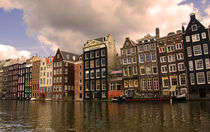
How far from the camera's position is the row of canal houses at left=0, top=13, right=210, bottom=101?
5625 centimetres

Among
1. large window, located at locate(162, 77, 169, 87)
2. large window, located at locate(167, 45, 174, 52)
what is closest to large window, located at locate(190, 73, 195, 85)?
large window, located at locate(162, 77, 169, 87)

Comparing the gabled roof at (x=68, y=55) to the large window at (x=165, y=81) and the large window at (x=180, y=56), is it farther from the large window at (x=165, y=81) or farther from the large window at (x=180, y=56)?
the large window at (x=180, y=56)

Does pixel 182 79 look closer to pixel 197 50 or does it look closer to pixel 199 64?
pixel 199 64

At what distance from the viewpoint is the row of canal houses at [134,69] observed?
5625 cm

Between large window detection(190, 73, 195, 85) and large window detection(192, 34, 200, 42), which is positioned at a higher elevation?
large window detection(192, 34, 200, 42)

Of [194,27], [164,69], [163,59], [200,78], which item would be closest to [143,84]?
[164,69]

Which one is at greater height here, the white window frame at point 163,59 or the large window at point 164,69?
the white window frame at point 163,59

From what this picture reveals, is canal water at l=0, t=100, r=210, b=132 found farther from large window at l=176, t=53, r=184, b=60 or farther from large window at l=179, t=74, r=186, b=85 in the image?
large window at l=176, t=53, r=184, b=60

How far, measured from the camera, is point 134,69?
69.1 metres

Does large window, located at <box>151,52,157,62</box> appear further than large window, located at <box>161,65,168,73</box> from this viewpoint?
Yes

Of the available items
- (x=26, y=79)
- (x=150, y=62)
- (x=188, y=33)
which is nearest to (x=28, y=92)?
(x=26, y=79)

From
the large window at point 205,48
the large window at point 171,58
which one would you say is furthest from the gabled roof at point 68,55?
the large window at point 205,48

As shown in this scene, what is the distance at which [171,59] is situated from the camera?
6109cm

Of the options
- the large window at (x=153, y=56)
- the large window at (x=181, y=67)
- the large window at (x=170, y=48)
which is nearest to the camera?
the large window at (x=181, y=67)
